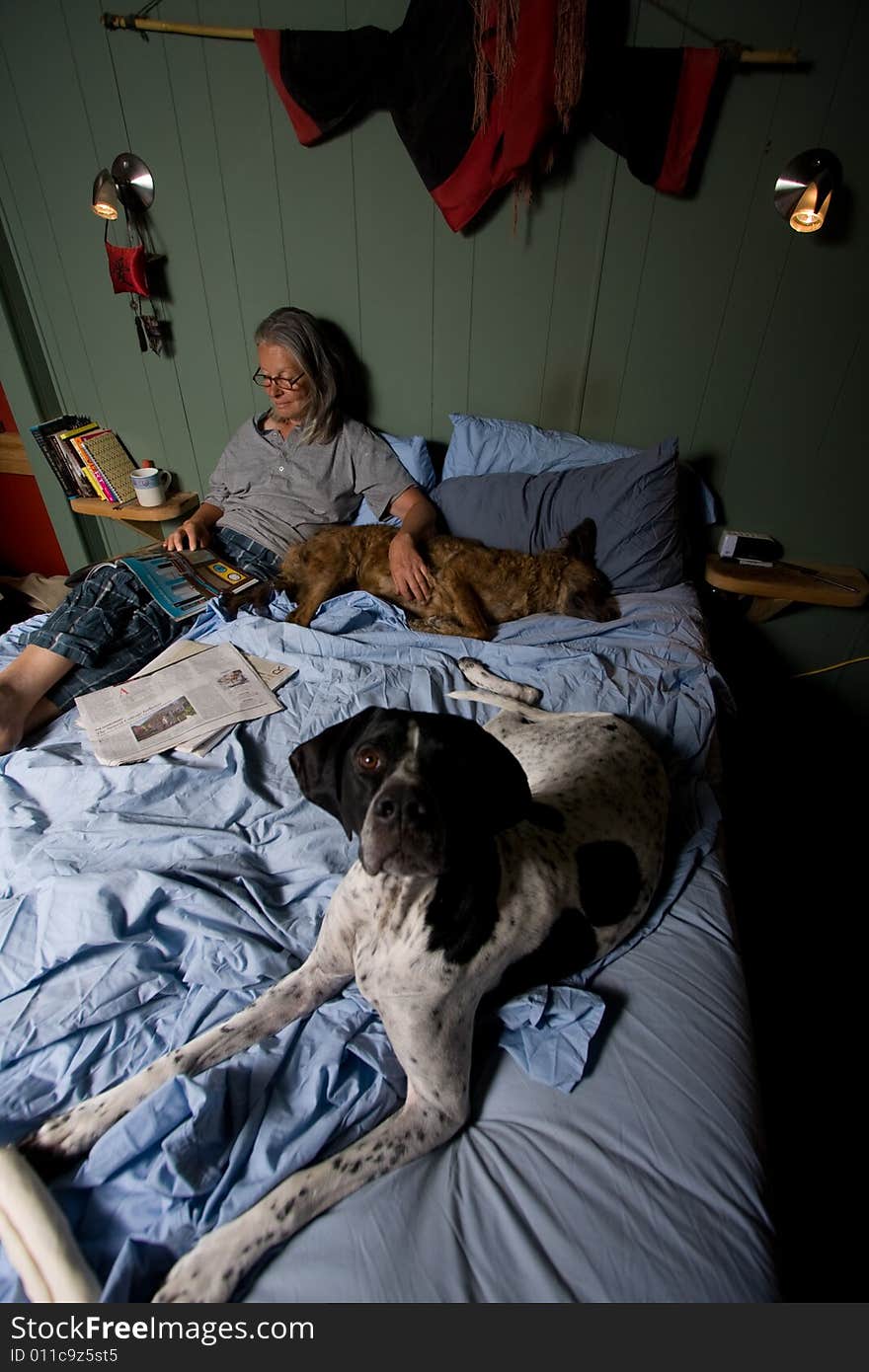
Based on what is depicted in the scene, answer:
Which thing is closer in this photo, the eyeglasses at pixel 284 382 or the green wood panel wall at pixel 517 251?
the green wood panel wall at pixel 517 251

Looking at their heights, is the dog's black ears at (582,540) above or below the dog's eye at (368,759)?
below

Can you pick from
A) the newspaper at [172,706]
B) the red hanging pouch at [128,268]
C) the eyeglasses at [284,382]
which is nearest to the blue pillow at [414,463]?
the eyeglasses at [284,382]

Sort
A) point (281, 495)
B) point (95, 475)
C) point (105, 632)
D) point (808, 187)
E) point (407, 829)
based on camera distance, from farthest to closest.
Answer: point (95, 475) → point (281, 495) → point (105, 632) → point (808, 187) → point (407, 829)

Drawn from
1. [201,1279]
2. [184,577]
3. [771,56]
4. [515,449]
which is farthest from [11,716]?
[771,56]

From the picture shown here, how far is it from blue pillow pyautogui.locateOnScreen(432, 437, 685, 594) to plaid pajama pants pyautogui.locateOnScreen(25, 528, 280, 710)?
4.30ft

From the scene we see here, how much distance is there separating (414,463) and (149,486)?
152 centimetres

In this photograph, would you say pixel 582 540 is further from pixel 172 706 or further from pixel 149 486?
pixel 149 486

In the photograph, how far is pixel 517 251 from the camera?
8.09ft

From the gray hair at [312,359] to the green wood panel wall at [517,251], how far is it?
0.95ft

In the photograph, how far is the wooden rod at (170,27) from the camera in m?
2.34

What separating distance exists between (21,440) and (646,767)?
4.04m

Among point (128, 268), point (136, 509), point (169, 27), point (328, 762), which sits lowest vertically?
point (136, 509)

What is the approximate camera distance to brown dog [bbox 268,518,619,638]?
2.36 m

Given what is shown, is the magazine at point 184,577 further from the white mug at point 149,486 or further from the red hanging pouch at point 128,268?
the red hanging pouch at point 128,268
